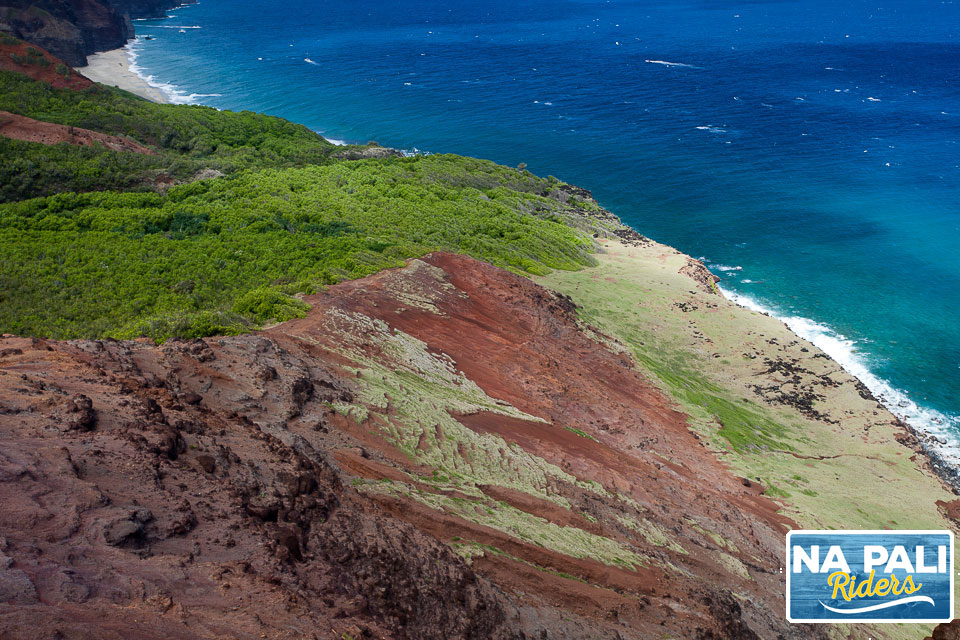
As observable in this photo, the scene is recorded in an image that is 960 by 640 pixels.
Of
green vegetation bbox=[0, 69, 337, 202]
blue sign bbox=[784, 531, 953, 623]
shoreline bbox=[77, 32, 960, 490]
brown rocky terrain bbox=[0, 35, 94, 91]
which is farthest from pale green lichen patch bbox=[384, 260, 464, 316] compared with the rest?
brown rocky terrain bbox=[0, 35, 94, 91]

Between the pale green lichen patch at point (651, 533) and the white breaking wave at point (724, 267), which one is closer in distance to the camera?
the pale green lichen patch at point (651, 533)

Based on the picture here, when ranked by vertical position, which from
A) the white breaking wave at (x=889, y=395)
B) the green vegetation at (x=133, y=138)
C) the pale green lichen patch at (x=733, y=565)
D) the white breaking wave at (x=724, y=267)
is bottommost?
the white breaking wave at (x=889, y=395)

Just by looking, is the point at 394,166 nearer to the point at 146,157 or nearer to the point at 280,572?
the point at 146,157

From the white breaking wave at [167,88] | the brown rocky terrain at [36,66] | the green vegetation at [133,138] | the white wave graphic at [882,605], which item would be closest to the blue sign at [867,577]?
the white wave graphic at [882,605]

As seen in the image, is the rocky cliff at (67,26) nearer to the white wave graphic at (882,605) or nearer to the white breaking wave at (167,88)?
the white breaking wave at (167,88)

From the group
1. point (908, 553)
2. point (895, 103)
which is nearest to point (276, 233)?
point (908, 553)

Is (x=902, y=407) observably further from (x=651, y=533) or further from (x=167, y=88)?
(x=167, y=88)

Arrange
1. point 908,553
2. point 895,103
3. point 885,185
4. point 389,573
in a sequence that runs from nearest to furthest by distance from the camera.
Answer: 1. point 389,573
2. point 908,553
3. point 885,185
4. point 895,103
